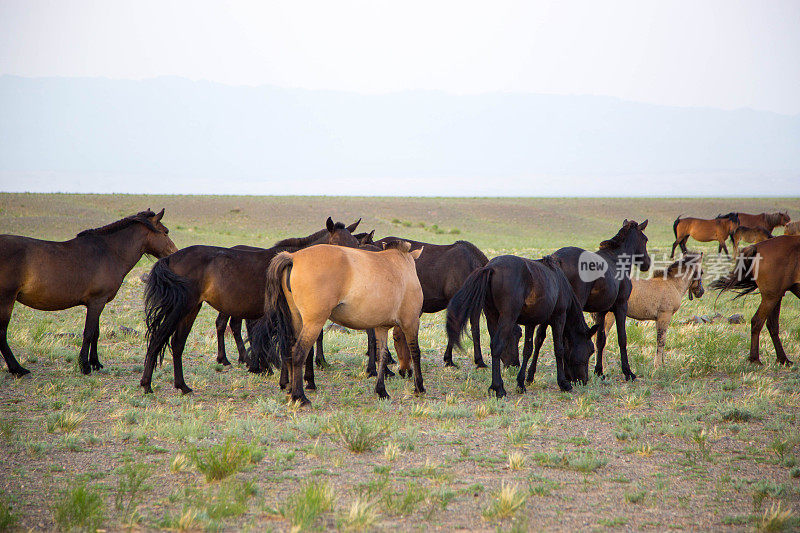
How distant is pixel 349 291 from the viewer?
7.89m

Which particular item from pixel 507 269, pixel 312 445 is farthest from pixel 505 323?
pixel 312 445

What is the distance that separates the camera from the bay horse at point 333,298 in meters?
7.79

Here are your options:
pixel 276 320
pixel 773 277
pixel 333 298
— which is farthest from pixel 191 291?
pixel 773 277

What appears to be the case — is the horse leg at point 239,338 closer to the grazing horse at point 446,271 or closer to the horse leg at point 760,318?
the grazing horse at point 446,271

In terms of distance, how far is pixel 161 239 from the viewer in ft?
34.2

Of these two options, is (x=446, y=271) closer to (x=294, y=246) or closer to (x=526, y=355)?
(x=526, y=355)

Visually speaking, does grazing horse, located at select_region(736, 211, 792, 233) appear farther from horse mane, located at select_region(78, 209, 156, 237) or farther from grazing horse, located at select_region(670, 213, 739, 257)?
horse mane, located at select_region(78, 209, 156, 237)

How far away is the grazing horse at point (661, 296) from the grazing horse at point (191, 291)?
539 cm

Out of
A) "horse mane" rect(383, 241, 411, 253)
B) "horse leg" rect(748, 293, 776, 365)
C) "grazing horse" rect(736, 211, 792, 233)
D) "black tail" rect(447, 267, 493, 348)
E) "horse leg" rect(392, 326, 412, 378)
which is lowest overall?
"horse leg" rect(392, 326, 412, 378)

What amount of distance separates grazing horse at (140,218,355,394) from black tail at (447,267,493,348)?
7.48 feet

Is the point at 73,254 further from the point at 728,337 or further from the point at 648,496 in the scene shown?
the point at 728,337

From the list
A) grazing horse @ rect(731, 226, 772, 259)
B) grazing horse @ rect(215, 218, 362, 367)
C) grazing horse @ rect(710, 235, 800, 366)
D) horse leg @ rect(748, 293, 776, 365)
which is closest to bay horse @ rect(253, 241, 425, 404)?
grazing horse @ rect(215, 218, 362, 367)

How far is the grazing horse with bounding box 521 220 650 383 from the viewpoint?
9711 mm

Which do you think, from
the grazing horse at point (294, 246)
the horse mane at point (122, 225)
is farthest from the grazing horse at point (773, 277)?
the horse mane at point (122, 225)
